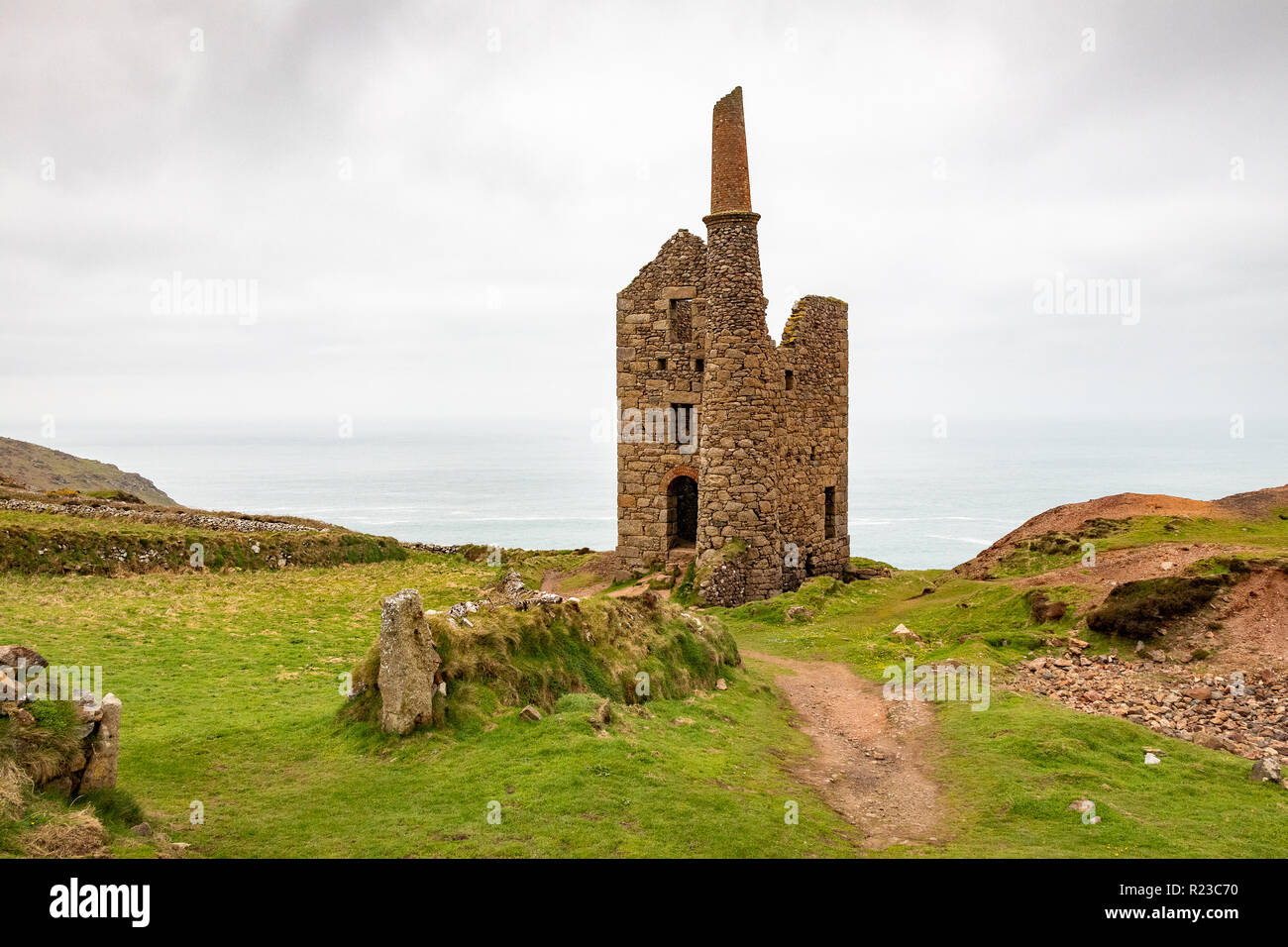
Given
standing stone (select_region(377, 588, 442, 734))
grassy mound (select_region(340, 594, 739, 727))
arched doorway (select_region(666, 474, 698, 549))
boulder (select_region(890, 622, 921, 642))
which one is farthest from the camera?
arched doorway (select_region(666, 474, 698, 549))

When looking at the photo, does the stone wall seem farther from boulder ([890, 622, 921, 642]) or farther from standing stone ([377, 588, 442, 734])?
boulder ([890, 622, 921, 642])

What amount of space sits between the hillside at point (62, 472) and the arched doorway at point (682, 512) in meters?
66.2

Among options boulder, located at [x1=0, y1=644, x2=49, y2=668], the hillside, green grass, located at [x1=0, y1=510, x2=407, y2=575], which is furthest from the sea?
boulder, located at [x1=0, y1=644, x2=49, y2=668]

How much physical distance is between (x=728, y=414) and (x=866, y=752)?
46.5 ft

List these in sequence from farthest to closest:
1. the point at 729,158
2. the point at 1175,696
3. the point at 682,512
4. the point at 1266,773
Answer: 1. the point at 682,512
2. the point at 729,158
3. the point at 1175,696
4. the point at 1266,773

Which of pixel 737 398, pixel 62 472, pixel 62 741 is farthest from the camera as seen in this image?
pixel 62 472

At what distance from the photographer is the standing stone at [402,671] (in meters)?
12.3

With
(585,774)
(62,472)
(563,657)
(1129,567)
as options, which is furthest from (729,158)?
(62,472)

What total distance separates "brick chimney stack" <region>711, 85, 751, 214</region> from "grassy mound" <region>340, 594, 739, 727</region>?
14.6 m

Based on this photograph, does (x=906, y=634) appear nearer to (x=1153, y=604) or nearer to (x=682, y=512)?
(x=1153, y=604)

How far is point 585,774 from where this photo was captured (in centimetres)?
1084

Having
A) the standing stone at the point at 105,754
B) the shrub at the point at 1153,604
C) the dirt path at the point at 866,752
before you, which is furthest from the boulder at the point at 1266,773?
the standing stone at the point at 105,754

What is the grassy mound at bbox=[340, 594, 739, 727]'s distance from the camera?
43.0ft

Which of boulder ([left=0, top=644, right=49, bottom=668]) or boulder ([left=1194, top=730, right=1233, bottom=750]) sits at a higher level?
boulder ([left=0, top=644, right=49, bottom=668])
